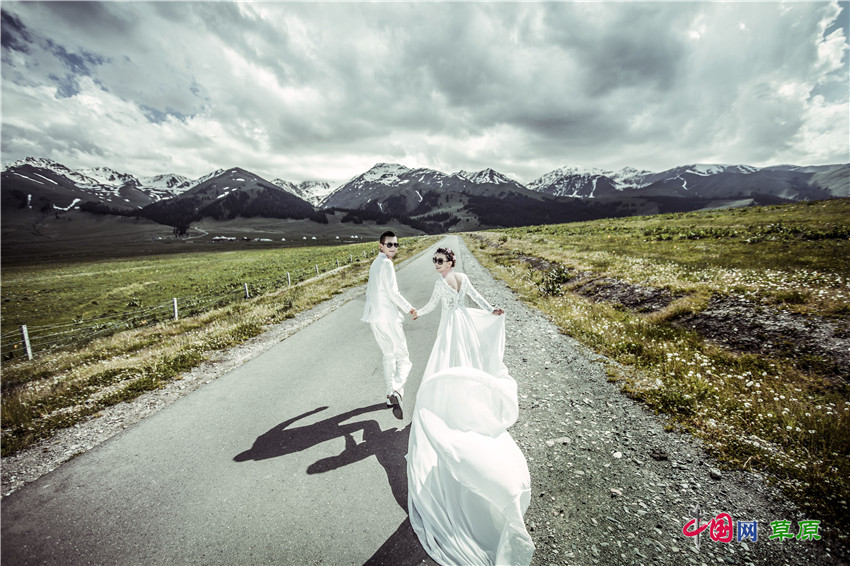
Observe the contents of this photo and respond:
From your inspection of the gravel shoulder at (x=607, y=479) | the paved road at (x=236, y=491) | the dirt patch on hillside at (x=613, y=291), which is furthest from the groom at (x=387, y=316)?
the dirt patch on hillside at (x=613, y=291)

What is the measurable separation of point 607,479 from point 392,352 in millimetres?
4334

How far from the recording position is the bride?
3.44 meters

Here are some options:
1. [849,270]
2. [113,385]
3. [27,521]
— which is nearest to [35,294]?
[113,385]

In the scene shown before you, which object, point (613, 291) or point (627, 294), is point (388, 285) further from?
point (613, 291)

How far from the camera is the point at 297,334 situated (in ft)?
38.7

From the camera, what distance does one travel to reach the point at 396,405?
645 cm

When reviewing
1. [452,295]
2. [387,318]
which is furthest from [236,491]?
[452,295]

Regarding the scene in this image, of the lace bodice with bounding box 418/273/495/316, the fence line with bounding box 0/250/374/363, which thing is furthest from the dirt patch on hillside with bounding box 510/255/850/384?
the fence line with bounding box 0/250/374/363

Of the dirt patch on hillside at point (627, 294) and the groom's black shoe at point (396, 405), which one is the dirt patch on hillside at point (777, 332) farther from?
the groom's black shoe at point (396, 405)

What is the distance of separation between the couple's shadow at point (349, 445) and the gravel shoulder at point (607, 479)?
5.96 ft

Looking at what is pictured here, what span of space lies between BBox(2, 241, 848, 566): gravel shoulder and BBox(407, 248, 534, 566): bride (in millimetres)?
635

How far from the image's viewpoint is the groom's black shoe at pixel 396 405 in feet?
20.2

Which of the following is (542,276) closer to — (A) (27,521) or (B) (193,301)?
(A) (27,521)

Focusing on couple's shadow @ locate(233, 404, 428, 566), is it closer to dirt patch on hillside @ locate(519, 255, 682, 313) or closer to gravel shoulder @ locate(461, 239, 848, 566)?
gravel shoulder @ locate(461, 239, 848, 566)
